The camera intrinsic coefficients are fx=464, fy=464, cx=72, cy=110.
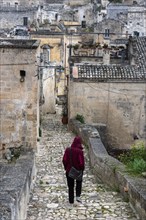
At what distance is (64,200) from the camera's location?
9875 mm

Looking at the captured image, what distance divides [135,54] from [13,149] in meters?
13.6

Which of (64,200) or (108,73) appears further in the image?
(108,73)

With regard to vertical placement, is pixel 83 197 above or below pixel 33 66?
below

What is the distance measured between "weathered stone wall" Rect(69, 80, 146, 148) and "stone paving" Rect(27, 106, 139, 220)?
854 cm

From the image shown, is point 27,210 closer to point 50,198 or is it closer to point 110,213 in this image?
point 50,198

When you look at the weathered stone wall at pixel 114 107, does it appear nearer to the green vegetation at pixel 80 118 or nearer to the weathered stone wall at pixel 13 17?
the green vegetation at pixel 80 118

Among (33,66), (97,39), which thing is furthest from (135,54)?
(97,39)

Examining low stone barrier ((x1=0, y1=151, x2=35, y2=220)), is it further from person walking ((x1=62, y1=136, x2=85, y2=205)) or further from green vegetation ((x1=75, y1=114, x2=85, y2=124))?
green vegetation ((x1=75, y1=114, x2=85, y2=124))

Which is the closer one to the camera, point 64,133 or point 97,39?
point 64,133

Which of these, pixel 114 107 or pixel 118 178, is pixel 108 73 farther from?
pixel 118 178

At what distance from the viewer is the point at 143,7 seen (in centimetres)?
6506

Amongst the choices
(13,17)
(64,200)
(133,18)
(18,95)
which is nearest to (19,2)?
(13,17)

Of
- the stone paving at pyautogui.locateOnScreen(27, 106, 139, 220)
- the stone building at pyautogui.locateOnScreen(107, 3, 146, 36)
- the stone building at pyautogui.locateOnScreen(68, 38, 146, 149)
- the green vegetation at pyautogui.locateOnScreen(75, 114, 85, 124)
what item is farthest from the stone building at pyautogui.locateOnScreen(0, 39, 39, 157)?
the stone building at pyautogui.locateOnScreen(107, 3, 146, 36)

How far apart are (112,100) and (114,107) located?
389 millimetres
